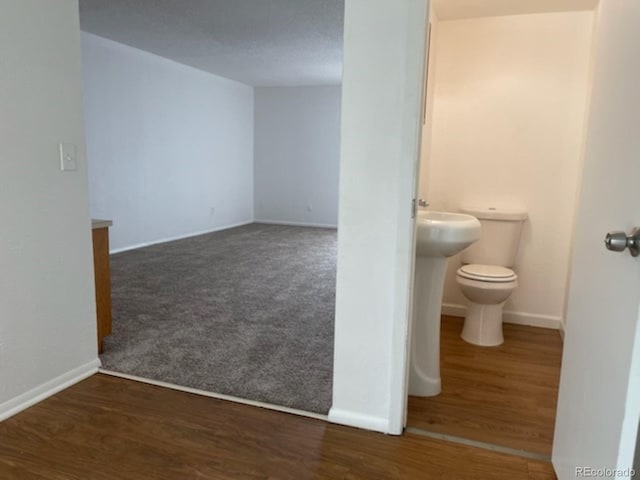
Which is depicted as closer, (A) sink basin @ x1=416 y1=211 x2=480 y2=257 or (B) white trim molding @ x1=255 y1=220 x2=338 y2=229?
(A) sink basin @ x1=416 y1=211 x2=480 y2=257

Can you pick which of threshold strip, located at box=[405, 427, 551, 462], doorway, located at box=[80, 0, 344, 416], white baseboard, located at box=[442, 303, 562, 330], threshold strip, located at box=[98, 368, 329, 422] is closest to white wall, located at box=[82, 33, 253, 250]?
doorway, located at box=[80, 0, 344, 416]

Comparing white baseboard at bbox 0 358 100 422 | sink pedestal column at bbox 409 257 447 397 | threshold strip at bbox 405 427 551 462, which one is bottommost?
threshold strip at bbox 405 427 551 462

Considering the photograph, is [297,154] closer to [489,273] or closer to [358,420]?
[489,273]

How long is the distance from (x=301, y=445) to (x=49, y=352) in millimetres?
1210

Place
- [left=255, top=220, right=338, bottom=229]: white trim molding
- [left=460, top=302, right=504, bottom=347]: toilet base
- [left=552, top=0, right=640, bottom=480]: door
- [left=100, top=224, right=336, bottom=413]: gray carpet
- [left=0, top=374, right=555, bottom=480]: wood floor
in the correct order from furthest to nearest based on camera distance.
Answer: [left=255, top=220, right=338, bottom=229]: white trim molding → [left=460, top=302, right=504, bottom=347]: toilet base → [left=100, top=224, right=336, bottom=413]: gray carpet → [left=0, top=374, right=555, bottom=480]: wood floor → [left=552, top=0, right=640, bottom=480]: door

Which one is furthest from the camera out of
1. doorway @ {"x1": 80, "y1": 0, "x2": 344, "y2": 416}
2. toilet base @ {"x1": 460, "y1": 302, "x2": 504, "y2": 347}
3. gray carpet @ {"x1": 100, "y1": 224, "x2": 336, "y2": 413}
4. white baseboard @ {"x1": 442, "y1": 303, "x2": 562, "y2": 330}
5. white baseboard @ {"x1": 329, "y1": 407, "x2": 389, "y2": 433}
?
white baseboard @ {"x1": 442, "y1": 303, "x2": 562, "y2": 330}

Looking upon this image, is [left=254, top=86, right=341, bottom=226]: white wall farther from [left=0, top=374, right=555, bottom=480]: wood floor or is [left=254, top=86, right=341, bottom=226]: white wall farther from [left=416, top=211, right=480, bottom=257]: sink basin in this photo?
[left=0, top=374, right=555, bottom=480]: wood floor

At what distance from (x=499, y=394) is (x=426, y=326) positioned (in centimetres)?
48

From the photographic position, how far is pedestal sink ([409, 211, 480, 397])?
75.1 inches

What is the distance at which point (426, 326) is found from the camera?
2100 millimetres

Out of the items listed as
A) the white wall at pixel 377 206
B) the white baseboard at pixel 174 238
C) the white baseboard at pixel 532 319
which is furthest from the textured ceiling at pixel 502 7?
the white baseboard at pixel 174 238

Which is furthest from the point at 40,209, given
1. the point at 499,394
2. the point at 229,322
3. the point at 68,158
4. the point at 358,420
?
the point at 499,394

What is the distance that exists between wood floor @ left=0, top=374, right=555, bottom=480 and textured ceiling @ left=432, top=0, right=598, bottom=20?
8.08ft

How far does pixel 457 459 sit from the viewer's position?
1654 mm
